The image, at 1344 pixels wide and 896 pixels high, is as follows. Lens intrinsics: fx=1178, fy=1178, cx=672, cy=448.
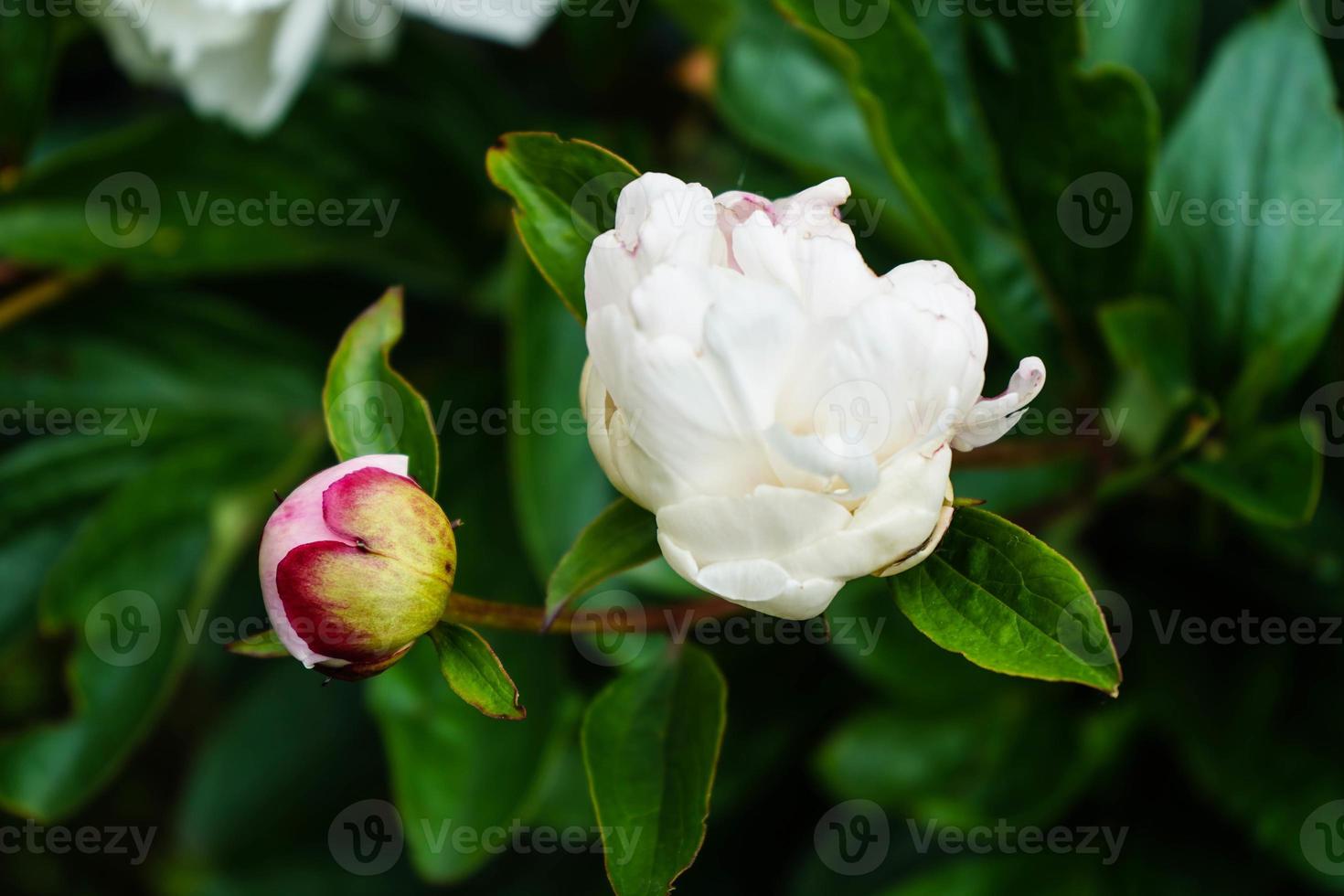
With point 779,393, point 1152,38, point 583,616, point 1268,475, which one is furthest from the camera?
point 1152,38

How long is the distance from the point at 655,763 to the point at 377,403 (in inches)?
6.8

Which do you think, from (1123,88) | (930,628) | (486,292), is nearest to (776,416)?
(930,628)

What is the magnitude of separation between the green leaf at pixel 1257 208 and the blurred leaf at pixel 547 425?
0.36 metres

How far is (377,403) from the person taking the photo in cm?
45

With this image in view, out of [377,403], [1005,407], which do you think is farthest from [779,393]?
[377,403]

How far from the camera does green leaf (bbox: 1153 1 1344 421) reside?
2.05 feet

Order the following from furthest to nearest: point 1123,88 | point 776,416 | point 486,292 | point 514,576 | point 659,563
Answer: point 486,292 → point 514,576 → point 659,563 → point 1123,88 → point 776,416

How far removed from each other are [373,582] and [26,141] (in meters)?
0.58

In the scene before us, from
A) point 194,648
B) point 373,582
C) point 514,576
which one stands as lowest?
point 194,648

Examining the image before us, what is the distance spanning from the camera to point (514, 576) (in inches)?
31.4

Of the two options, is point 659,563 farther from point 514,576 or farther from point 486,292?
point 486,292

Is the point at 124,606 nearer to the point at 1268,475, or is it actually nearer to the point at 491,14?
the point at 491,14

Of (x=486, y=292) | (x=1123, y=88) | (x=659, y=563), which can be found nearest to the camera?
(x=1123, y=88)

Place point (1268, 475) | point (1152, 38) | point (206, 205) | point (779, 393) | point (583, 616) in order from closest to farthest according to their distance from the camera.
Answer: point (779, 393), point (583, 616), point (1268, 475), point (1152, 38), point (206, 205)
